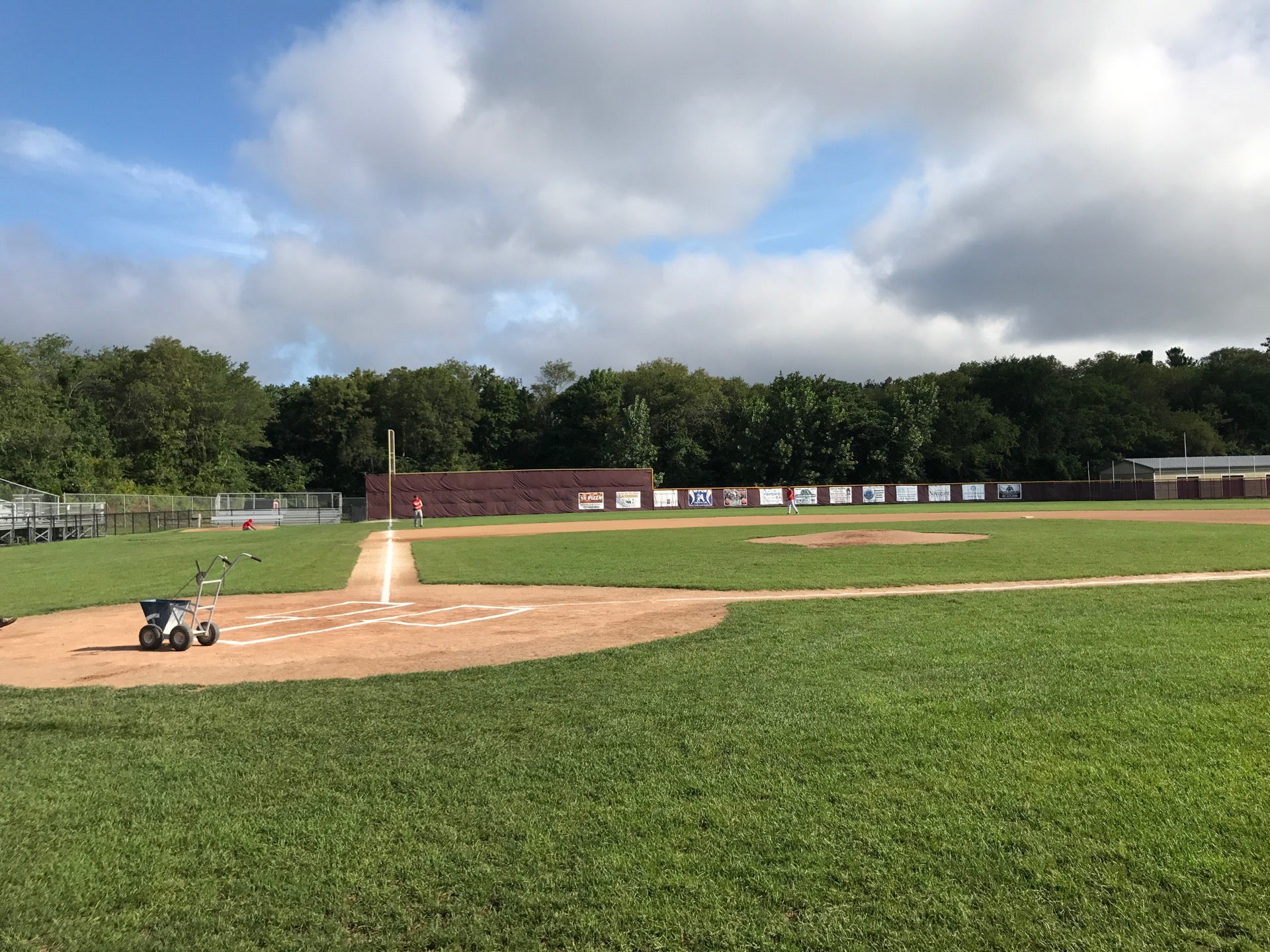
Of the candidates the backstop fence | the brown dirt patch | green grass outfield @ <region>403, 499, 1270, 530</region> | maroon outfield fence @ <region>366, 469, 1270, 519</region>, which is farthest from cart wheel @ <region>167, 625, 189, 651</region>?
the backstop fence

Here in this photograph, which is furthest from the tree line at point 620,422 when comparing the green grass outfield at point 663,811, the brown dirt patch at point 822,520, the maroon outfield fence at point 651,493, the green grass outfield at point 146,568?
the green grass outfield at point 663,811

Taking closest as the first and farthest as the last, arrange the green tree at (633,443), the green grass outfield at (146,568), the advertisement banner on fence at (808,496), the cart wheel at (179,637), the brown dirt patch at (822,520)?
the cart wheel at (179,637) → the green grass outfield at (146,568) → the brown dirt patch at (822,520) → the advertisement banner on fence at (808,496) → the green tree at (633,443)

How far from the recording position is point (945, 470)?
78062 mm

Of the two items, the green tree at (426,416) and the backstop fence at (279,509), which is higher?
the green tree at (426,416)

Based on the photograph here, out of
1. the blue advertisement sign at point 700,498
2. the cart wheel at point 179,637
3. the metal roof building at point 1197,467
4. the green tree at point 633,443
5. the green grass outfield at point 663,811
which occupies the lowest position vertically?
the green grass outfield at point 663,811

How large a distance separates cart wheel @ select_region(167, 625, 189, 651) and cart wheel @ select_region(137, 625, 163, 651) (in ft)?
0.44

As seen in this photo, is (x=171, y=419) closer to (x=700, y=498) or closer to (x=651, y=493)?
(x=651, y=493)

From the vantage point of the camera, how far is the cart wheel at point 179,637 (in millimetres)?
9516

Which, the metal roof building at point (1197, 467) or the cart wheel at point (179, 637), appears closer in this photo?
the cart wheel at point (179, 637)

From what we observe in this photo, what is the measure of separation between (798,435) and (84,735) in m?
70.3

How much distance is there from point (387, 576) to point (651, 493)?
40.8m

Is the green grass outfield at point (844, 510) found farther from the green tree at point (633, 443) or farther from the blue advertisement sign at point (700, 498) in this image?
the green tree at point (633, 443)

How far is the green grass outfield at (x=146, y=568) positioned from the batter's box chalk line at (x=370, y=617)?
3150mm

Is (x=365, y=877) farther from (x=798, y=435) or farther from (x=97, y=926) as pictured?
(x=798, y=435)
